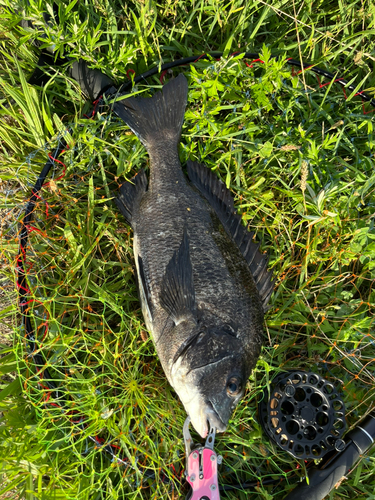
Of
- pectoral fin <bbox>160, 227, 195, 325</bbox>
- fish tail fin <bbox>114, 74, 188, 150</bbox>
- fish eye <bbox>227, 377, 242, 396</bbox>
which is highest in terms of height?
fish tail fin <bbox>114, 74, 188, 150</bbox>

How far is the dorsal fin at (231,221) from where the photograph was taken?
2.33 m

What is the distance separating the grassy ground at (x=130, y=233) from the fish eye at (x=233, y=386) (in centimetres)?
62

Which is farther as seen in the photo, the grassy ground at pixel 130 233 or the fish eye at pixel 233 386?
the grassy ground at pixel 130 233

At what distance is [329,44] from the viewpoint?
279cm

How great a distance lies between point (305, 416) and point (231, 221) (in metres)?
1.56

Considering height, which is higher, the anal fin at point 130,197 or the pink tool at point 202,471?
the anal fin at point 130,197

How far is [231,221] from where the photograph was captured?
242 cm

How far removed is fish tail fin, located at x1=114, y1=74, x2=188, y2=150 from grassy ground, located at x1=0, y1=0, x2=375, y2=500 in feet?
0.41

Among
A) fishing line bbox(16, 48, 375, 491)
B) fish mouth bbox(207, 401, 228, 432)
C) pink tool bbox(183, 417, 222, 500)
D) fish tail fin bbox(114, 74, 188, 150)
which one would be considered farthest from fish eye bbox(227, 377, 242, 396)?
fish tail fin bbox(114, 74, 188, 150)

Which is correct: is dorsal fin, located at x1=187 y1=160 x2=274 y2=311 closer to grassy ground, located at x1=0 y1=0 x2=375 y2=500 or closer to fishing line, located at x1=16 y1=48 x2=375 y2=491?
grassy ground, located at x1=0 y1=0 x2=375 y2=500

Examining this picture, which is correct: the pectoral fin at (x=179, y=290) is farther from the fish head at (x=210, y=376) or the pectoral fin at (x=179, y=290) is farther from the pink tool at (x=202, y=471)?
the pink tool at (x=202, y=471)

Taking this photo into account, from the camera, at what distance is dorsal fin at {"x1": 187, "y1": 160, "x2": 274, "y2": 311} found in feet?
7.66

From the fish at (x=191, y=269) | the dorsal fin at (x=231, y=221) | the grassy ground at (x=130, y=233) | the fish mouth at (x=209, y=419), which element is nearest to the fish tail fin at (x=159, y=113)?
the fish at (x=191, y=269)

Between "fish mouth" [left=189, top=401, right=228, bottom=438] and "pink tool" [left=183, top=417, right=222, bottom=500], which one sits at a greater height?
"fish mouth" [left=189, top=401, right=228, bottom=438]
